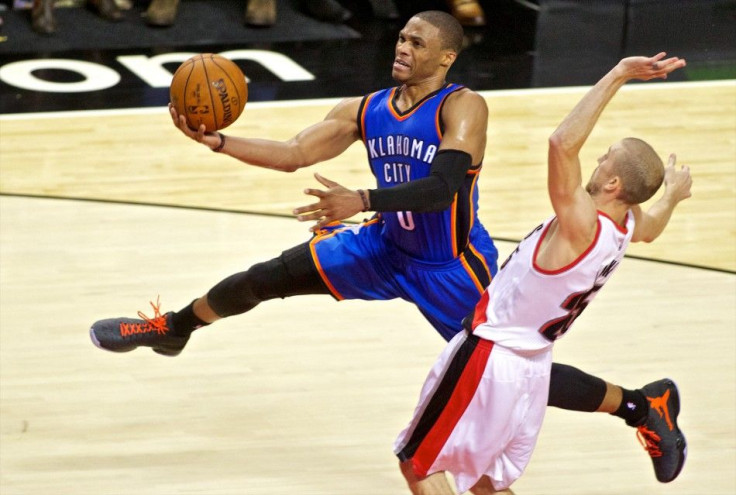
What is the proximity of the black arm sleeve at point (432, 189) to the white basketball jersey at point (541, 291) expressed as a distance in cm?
46

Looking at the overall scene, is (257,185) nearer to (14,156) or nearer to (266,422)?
(14,156)

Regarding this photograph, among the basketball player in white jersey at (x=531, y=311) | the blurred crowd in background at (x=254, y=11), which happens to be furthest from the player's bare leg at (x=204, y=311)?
the blurred crowd in background at (x=254, y=11)

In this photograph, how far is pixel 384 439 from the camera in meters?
5.81

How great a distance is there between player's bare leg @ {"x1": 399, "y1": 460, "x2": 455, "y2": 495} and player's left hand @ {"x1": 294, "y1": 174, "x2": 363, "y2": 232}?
917 millimetres

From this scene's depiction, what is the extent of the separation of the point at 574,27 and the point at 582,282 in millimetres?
8403

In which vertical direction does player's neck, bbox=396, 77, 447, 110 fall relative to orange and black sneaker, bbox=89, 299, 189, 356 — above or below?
above

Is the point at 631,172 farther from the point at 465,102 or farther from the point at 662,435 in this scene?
the point at 662,435

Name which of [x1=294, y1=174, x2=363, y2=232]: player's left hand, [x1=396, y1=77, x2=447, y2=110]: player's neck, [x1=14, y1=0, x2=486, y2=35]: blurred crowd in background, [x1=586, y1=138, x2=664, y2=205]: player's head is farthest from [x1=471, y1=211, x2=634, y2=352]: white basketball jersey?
[x1=14, y1=0, x2=486, y2=35]: blurred crowd in background

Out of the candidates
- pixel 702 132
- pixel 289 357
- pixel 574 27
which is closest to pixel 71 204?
pixel 289 357

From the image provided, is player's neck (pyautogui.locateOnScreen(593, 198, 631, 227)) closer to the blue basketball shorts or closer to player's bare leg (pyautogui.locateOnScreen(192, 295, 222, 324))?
the blue basketball shorts

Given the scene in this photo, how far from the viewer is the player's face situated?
5207 millimetres

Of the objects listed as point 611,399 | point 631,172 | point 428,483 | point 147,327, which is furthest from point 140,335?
point 631,172

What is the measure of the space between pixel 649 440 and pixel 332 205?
173 centimetres

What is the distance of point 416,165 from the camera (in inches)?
207
